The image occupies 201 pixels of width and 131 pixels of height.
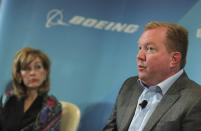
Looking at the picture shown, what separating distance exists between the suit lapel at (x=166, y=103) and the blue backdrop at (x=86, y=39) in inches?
50.2

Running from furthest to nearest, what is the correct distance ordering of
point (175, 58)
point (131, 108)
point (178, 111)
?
point (131, 108) → point (175, 58) → point (178, 111)

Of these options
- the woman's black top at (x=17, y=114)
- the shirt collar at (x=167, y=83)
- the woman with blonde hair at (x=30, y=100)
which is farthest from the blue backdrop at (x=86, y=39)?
the shirt collar at (x=167, y=83)

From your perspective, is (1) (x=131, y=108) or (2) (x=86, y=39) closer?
(1) (x=131, y=108)

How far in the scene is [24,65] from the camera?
8.87 ft

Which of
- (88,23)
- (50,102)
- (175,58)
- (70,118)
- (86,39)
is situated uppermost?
(88,23)

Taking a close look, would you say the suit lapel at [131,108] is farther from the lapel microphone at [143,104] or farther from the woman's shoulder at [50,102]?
the woman's shoulder at [50,102]

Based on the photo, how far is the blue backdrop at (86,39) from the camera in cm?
296

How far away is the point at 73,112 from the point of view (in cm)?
281

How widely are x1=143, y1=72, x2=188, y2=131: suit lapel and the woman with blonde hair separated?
1404 mm

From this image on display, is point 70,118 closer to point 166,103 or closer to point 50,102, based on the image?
point 50,102

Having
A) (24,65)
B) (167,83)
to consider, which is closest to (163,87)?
(167,83)

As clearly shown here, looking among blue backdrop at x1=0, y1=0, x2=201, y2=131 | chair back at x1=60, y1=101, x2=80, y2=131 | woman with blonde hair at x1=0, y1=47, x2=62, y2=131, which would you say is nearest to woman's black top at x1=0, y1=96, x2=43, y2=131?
woman with blonde hair at x1=0, y1=47, x2=62, y2=131

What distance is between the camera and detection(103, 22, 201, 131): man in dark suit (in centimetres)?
142

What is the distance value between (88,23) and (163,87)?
6.32 feet
